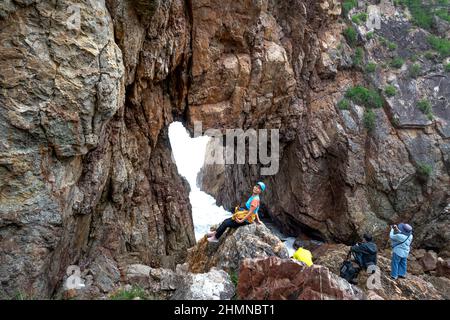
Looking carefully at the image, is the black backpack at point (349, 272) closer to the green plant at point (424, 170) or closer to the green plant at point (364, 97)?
the green plant at point (424, 170)

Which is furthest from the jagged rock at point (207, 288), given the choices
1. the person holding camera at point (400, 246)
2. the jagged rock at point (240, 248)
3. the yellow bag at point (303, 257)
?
the person holding camera at point (400, 246)

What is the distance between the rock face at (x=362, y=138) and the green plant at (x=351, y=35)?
35 cm

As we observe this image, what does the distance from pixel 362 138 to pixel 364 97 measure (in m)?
2.16

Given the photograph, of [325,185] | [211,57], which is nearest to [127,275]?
[211,57]

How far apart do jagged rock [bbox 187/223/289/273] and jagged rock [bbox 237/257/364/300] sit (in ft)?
5.52

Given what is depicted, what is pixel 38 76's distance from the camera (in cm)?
755

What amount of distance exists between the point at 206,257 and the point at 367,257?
14.8 feet

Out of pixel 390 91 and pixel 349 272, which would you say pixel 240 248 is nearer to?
pixel 349 272

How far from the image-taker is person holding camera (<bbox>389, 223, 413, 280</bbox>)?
9.23 meters

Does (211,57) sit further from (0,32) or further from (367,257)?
(367,257)

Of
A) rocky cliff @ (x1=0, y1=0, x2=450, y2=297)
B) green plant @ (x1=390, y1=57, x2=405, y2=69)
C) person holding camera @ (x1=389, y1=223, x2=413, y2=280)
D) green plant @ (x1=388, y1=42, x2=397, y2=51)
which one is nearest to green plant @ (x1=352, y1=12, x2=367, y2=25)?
rocky cliff @ (x1=0, y1=0, x2=450, y2=297)

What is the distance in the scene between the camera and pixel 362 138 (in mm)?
17375

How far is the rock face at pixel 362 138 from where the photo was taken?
16.9 meters
